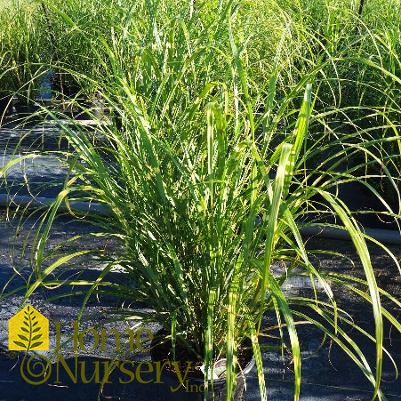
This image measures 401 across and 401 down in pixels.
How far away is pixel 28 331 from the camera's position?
1993mm

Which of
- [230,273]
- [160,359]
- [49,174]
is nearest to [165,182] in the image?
[230,273]

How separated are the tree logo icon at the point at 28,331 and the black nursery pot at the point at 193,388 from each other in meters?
0.54

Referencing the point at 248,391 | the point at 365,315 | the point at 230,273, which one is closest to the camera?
the point at 230,273

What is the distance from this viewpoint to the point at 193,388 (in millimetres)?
1508

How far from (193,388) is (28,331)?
0.73 metres

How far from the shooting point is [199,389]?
1501 millimetres

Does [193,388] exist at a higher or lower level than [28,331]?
higher

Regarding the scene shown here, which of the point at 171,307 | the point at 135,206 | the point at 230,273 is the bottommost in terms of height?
the point at 171,307

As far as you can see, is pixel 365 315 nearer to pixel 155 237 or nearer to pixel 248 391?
pixel 248 391

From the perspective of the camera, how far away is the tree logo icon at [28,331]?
1.95m

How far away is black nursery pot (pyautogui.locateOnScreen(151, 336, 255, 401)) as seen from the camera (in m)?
1.49

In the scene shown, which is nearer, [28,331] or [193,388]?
[193,388]

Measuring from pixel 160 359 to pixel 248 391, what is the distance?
30cm

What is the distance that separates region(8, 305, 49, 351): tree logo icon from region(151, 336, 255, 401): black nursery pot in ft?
1.79
